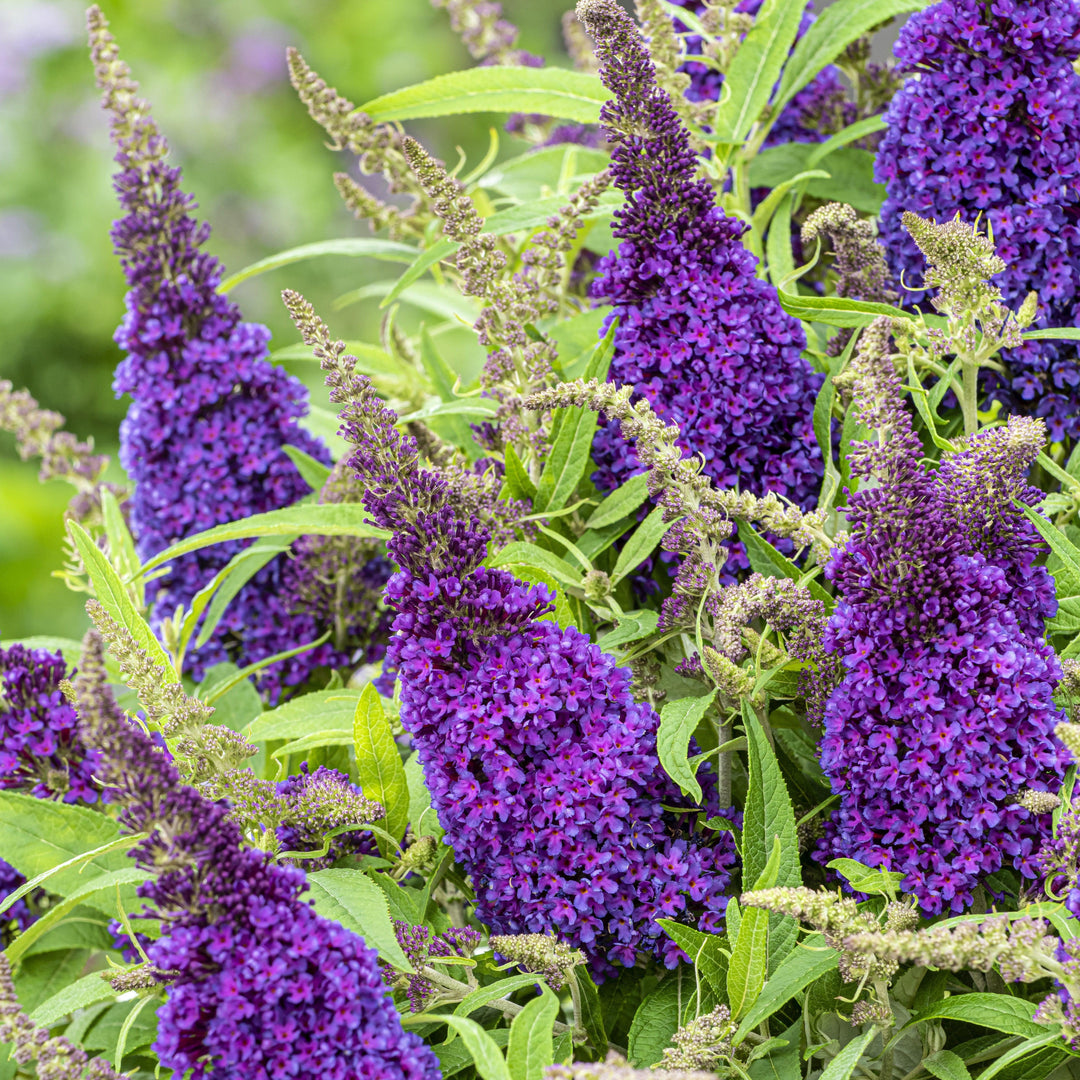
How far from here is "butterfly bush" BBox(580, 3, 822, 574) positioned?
1.26 metres

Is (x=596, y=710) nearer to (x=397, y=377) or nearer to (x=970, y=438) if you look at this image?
(x=970, y=438)

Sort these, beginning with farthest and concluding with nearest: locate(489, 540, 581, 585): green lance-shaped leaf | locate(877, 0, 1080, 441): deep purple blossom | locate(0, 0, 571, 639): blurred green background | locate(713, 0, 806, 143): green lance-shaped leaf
Result: locate(0, 0, 571, 639): blurred green background
locate(713, 0, 806, 143): green lance-shaped leaf
locate(877, 0, 1080, 441): deep purple blossom
locate(489, 540, 581, 585): green lance-shaped leaf

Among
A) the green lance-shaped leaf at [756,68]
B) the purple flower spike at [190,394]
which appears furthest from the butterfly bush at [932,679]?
the purple flower spike at [190,394]

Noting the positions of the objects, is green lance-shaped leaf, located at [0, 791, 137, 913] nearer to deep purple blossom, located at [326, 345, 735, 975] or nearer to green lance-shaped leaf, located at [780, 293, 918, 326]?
deep purple blossom, located at [326, 345, 735, 975]

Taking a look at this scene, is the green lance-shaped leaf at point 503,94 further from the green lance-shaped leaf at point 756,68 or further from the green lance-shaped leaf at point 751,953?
the green lance-shaped leaf at point 751,953

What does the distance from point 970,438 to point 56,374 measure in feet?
17.0

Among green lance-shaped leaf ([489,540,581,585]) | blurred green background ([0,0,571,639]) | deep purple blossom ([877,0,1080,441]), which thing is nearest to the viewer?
green lance-shaped leaf ([489,540,581,585])

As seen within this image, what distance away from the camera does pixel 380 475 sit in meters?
1.08

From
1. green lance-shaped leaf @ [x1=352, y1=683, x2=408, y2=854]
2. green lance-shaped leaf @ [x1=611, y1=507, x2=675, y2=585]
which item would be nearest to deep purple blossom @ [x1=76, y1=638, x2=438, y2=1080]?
green lance-shaped leaf @ [x1=352, y1=683, x2=408, y2=854]

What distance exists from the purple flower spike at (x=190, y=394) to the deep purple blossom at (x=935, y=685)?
0.82 metres

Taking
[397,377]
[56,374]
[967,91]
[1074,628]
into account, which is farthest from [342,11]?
[1074,628]

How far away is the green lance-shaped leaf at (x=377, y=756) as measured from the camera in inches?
46.3

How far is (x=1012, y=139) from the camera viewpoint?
1.35 m

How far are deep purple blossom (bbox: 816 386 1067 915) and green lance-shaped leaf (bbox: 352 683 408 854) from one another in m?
0.41
